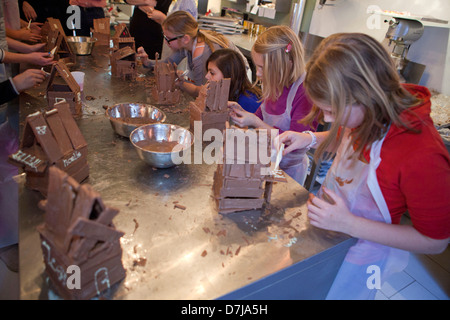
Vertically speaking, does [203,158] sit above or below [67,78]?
below

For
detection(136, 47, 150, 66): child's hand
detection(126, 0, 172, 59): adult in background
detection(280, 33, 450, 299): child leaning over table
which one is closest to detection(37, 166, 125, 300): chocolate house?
detection(280, 33, 450, 299): child leaning over table

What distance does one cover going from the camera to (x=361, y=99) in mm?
1064

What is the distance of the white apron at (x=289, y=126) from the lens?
6.22ft

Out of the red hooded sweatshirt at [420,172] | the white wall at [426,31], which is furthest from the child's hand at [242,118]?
the white wall at [426,31]

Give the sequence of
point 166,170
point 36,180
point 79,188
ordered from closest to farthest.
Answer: point 79,188 < point 36,180 < point 166,170

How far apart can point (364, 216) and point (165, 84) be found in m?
1.64

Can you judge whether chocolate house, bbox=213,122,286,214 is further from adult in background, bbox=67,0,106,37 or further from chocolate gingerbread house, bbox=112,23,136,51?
adult in background, bbox=67,0,106,37

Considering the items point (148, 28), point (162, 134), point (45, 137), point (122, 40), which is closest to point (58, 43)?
point (122, 40)

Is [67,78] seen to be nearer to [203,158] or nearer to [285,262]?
[203,158]

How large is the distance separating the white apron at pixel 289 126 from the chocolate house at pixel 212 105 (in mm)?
399

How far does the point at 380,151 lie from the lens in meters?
1.12

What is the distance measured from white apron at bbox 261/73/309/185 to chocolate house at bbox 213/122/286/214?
713 millimetres
